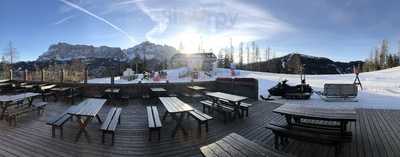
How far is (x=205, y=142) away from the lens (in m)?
4.36

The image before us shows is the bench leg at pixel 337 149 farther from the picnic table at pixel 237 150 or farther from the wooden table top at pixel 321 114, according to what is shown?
the picnic table at pixel 237 150

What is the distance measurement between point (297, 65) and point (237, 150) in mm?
34821

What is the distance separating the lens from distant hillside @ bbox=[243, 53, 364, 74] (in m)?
38.8

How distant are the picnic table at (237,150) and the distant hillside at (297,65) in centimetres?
2817

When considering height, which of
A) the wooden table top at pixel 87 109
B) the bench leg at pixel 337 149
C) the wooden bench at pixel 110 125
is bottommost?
the bench leg at pixel 337 149

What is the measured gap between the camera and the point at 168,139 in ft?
15.0

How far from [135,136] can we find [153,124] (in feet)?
1.74

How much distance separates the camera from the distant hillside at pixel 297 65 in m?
38.8

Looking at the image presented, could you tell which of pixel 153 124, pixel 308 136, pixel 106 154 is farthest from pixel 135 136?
pixel 308 136

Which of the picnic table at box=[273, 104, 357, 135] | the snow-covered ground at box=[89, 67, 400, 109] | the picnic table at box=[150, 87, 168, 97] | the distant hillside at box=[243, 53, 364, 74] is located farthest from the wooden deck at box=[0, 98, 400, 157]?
the distant hillside at box=[243, 53, 364, 74]

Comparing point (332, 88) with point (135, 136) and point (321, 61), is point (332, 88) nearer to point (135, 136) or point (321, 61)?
point (135, 136)

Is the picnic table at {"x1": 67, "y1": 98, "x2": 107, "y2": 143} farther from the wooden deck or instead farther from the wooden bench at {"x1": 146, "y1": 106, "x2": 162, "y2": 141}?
the wooden bench at {"x1": 146, "y1": 106, "x2": 162, "y2": 141}

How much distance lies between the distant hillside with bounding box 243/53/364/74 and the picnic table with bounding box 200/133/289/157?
2817 centimetres

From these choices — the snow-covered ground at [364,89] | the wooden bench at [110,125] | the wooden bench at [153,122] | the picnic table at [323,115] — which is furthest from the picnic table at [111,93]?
the picnic table at [323,115]
